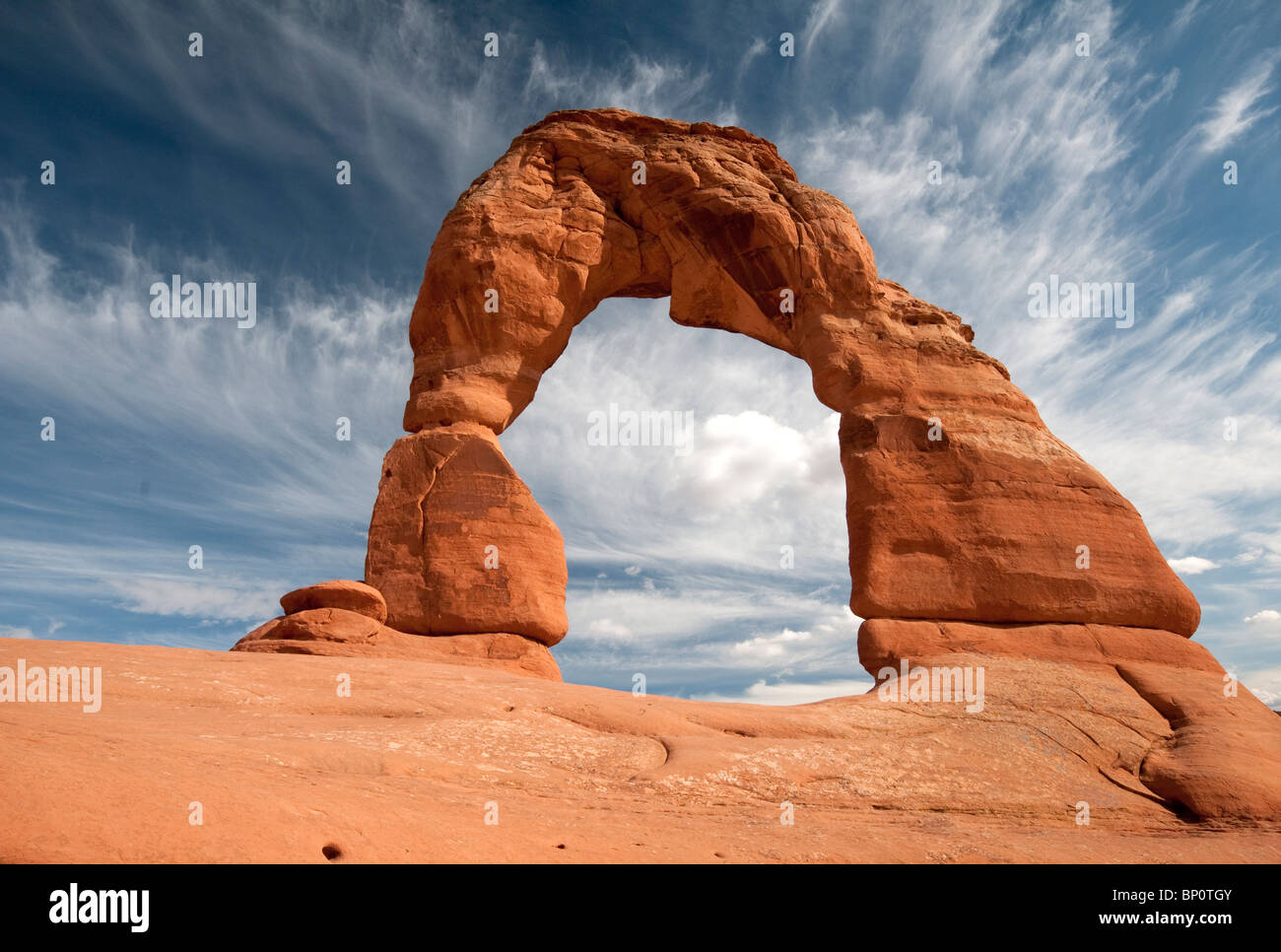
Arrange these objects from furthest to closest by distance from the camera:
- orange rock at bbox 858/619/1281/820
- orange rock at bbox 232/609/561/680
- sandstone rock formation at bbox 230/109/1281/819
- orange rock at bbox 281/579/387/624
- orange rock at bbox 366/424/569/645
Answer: orange rock at bbox 366/424/569/645
orange rock at bbox 281/579/387/624
orange rock at bbox 232/609/561/680
sandstone rock formation at bbox 230/109/1281/819
orange rock at bbox 858/619/1281/820

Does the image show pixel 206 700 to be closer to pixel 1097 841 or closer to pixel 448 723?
pixel 448 723

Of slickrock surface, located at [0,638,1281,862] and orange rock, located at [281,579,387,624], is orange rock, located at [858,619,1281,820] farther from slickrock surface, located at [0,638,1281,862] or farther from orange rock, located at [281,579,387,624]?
orange rock, located at [281,579,387,624]

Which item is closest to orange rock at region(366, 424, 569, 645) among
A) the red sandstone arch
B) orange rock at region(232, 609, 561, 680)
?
the red sandstone arch

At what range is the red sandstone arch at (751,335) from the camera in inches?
524

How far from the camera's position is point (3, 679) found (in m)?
7.77

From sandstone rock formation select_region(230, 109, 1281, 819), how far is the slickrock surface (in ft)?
0.97

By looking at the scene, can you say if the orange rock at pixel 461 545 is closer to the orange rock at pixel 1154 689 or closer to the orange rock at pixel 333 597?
the orange rock at pixel 333 597

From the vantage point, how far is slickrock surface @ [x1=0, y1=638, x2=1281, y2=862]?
14.1ft

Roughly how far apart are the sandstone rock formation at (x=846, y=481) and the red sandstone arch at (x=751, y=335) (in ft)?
0.14

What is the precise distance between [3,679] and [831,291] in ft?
46.3

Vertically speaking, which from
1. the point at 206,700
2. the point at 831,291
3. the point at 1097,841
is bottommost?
the point at 1097,841

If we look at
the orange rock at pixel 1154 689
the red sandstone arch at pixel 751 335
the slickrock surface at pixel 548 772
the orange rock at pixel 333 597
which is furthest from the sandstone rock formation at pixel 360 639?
the orange rock at pixel 1154 689
